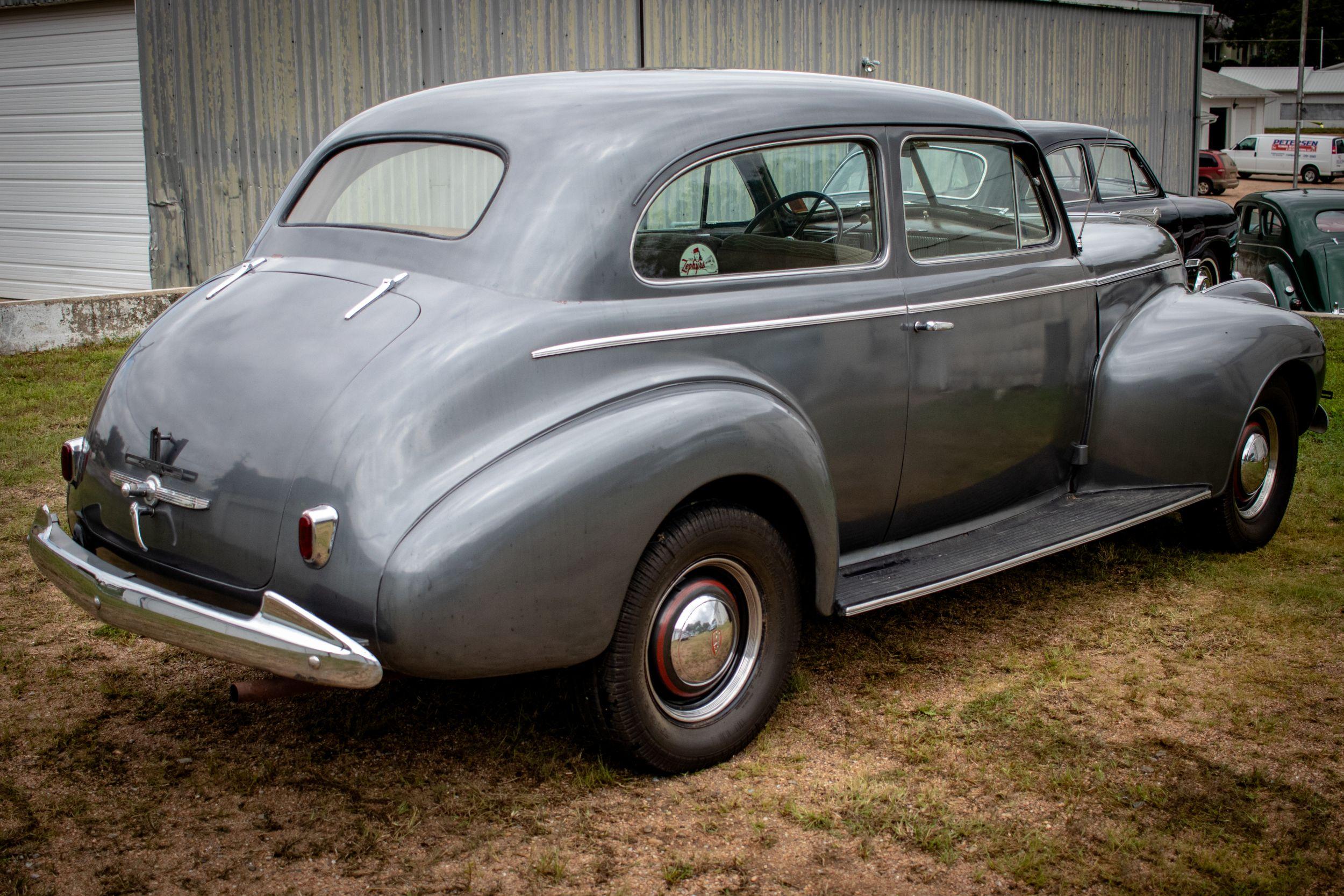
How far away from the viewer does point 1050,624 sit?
4.32 m

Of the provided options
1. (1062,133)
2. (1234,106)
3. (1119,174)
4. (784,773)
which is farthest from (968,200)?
(1234,106)

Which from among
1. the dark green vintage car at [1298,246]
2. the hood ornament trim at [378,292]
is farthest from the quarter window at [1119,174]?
the hood ornament trim at [378,292]

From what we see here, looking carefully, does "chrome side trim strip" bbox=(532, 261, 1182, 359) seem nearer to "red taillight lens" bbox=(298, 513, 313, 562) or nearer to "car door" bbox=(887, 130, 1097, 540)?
"car door" bbox=(887, 130, 1097, 540)

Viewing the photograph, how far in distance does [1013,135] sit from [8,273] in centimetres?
1199

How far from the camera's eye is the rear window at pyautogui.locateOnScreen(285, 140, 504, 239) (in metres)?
3.25

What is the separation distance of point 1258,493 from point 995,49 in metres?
11.3

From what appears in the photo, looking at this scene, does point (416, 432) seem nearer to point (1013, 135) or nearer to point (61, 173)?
point (1013, 135)

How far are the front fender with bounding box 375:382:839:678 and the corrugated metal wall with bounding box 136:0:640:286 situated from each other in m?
7.79

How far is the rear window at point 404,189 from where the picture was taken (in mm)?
3250

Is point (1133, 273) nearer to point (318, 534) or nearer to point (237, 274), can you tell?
point (237, 274)

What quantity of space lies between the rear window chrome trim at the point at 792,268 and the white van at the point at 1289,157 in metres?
43.4

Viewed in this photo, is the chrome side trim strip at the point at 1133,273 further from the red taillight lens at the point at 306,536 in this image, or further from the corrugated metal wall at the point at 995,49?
the corrugated metal wall at the point at 995,49

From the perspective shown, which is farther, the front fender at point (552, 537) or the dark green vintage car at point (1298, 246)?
the dark green vintage car at point (1298, 246)

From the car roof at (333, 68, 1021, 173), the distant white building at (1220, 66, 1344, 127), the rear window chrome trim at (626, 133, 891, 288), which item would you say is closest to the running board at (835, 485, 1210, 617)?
the rear window chrome trim at (626, 133, 891, 288)
